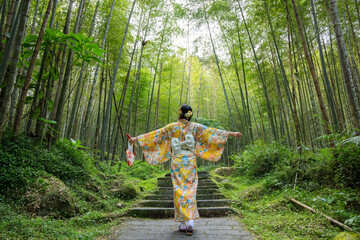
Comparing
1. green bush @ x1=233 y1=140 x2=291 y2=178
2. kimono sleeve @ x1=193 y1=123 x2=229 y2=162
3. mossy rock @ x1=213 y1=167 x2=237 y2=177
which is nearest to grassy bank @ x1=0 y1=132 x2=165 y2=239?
kimono sleeve @ x1=193 y1=123 x2=229 y2=162

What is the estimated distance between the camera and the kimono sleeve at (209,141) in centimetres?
279

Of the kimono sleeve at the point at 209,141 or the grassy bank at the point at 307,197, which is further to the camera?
the kimono sleeve at the point at 209,141

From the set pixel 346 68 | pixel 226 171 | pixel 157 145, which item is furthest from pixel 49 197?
pixel 226 171

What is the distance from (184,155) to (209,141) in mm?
427

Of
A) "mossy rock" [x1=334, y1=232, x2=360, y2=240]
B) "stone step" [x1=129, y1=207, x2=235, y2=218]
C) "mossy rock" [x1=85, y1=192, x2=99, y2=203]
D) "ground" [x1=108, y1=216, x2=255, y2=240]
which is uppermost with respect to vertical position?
"mossy rock" [x1=85, y1=192, x2=99, y2=203]

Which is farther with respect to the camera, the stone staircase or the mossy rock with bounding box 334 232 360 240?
the stone staircase

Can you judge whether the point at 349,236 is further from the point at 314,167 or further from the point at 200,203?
the point at 200,203

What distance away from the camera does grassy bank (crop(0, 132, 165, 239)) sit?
2059 mm

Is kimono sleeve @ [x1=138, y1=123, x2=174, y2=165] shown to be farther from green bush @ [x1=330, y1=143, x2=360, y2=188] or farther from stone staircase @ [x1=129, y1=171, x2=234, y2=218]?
green bush @ [x1=330, y1=143, x2=360, y2=188]

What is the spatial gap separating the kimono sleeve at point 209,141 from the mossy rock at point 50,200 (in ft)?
5.76

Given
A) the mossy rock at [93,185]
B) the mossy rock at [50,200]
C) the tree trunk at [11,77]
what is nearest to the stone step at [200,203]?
the mossy rock at [93,185]

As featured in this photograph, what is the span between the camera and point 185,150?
261 cm

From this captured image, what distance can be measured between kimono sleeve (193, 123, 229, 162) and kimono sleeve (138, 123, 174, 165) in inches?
15.5

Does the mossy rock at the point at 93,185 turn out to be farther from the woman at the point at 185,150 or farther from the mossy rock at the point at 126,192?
the woman at the point at 185,150
